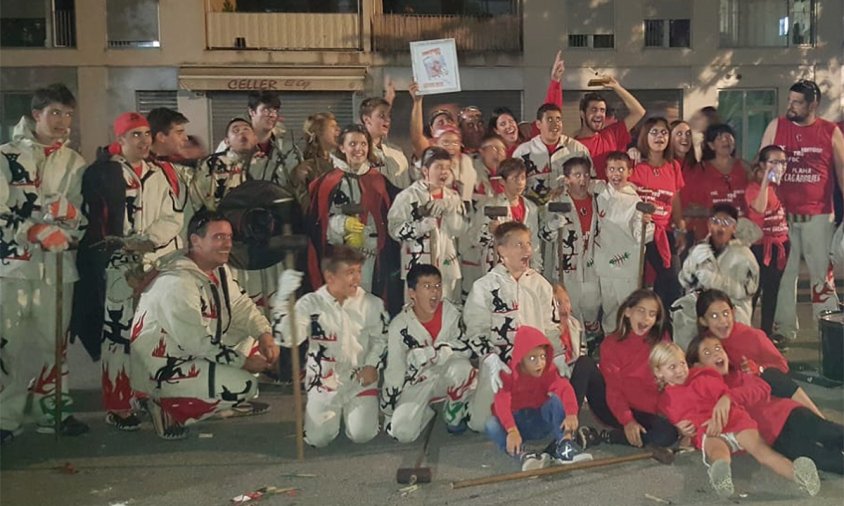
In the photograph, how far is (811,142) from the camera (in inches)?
286

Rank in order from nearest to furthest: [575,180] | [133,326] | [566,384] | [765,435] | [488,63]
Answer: [765,435], [566,384], [133,326], [575,180], [488,63]

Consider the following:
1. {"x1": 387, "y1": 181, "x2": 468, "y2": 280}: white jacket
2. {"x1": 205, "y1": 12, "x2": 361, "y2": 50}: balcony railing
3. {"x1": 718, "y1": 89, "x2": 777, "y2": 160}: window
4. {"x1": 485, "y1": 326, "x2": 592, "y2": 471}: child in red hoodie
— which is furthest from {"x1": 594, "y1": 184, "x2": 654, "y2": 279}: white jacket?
{"x1": 718, "y1": 89, "x2": 777, "y2": 160}: window

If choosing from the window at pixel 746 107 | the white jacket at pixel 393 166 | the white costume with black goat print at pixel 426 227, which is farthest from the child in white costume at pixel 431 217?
the window at pixel 746 107

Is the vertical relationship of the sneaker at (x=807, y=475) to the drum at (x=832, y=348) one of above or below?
below

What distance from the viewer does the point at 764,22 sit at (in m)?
19.5

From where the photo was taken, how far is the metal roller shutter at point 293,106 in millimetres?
17641

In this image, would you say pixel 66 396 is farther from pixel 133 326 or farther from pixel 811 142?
pixel 811 142

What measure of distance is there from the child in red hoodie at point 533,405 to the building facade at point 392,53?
13.1m

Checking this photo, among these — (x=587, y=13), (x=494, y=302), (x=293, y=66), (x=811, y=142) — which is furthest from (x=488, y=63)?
(x=494, y=302)

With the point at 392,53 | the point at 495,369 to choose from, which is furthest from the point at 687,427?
the point at 392,53

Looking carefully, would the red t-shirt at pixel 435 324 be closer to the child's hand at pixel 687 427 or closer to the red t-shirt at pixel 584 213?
the child's hand at pixel 687 427

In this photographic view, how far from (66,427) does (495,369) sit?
99.6 inches

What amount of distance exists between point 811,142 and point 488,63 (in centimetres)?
1226

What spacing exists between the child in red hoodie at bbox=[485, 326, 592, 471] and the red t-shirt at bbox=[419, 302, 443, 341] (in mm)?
510
